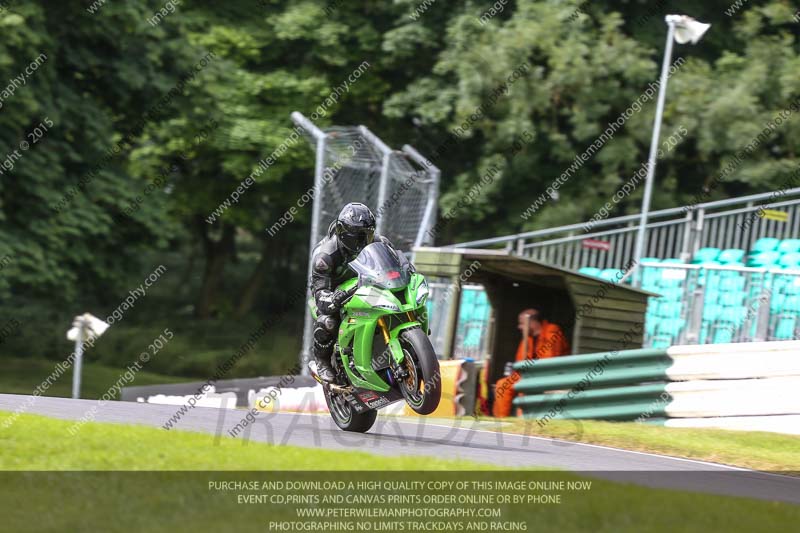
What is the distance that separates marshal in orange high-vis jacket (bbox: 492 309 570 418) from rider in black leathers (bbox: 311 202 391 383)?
495cm

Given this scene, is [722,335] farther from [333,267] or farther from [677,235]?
[333,267]

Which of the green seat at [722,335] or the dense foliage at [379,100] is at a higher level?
the dense foliage at [379,100]

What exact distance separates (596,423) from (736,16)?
16.6m

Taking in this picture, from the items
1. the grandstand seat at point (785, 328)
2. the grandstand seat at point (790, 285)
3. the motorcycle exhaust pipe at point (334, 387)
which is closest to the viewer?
the motorcycle exhaust pipe at point (334, 387)

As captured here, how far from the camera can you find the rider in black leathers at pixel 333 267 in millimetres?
9984

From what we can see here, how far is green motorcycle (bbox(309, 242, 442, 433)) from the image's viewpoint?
Answer: 9180mm

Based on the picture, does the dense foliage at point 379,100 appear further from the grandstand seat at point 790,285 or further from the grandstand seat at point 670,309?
the grandstand seat at point 790,285

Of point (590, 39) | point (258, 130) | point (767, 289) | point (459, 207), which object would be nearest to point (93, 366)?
point (258, 130)

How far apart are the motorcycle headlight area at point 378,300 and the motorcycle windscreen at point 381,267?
2.3 inches

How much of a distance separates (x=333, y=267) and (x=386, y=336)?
96 cm

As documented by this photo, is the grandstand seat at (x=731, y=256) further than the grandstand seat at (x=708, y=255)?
No

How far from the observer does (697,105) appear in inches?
918

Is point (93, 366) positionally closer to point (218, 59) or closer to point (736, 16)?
point (218, 59)

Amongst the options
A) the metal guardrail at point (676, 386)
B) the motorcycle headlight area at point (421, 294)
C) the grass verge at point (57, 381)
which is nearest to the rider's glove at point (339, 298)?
the motorcycle headlight area at point (421, 294)
